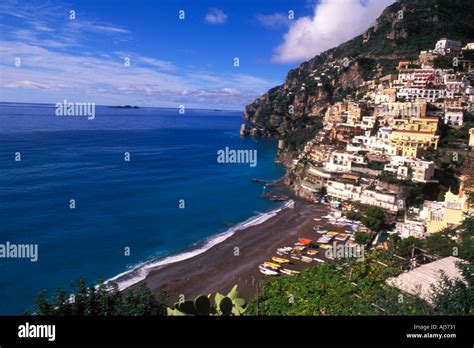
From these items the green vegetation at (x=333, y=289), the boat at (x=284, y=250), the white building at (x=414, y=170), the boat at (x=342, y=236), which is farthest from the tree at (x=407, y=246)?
the white building at (x=414, y=170)

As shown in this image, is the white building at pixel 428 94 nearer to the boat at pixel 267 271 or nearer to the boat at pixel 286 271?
the boat at pixel 286 271

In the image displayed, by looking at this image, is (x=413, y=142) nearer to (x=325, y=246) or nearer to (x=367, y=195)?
(x=367, y=195)

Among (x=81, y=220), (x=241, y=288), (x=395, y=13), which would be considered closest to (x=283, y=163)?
(x=81, y=220)

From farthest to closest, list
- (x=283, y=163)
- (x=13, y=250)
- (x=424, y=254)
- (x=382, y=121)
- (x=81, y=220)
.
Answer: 1. (x=283, y=163)
2. (x=382, y=121)
3. (x=81, y=220)
4. (x=13, y=250)
5. (x=424, y=254)

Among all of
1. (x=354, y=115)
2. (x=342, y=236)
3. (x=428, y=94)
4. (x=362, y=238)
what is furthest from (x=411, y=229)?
(x=428, y=94)

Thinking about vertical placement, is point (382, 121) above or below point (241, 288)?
above

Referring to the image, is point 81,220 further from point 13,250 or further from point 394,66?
point 394,66

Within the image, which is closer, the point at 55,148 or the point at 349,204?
the point at 349,204
